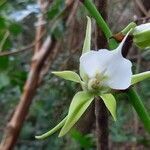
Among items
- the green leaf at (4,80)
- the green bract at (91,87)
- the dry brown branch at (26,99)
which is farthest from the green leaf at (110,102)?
the dry brown branch at (26,99)

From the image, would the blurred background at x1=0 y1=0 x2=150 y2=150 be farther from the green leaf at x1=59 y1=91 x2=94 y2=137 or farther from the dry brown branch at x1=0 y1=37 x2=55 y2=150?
the green leaf at x1=59 y1=91 x2=94 y2=137

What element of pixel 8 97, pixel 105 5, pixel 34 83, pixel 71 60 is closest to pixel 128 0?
pixel 71 60

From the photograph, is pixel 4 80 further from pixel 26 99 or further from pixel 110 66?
pixel 110 66

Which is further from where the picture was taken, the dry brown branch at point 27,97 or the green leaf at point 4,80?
the dry brown branch at point 27,97

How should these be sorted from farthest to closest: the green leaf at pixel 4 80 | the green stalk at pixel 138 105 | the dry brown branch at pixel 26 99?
the dry brown branch at pixel 26 99
the green leaf at pixel 4 80
the green stalk at pixel 138 105

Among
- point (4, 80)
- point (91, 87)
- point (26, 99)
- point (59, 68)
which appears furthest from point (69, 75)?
point (59, 68)

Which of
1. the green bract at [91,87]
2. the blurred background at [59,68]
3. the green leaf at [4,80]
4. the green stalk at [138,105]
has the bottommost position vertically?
the blurred background at [59,68]

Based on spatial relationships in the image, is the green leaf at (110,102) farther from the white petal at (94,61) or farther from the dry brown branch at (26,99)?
the dry brown branch at (26,99)
